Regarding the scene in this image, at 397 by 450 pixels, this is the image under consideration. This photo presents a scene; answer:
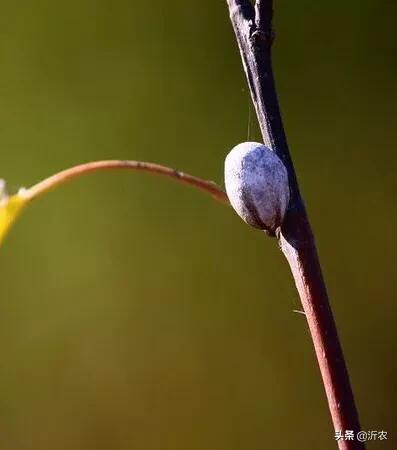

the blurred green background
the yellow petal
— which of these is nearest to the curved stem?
the yellow petal

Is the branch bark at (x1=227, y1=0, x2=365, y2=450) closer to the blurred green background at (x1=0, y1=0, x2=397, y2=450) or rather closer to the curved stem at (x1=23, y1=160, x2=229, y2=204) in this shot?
the curved stem at (x1=23, y1=160, x2=229, y2=204)

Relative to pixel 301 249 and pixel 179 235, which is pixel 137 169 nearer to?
pixel 301 249

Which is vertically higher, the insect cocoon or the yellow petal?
the yellow petal

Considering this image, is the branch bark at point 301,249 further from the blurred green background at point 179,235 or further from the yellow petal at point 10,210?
the blurred green background at point 179,235

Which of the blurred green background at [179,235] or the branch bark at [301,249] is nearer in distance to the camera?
the branch bark at [301,249]

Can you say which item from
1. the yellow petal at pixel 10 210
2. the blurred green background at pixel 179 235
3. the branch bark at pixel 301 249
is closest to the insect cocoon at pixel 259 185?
the branch bark at pixel 301 249

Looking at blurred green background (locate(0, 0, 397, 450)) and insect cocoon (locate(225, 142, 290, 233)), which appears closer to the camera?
insect cocoon (locate(225, 142, 290, 233))

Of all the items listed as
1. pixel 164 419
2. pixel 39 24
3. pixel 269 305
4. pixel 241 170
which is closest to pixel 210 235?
pixel 269 305

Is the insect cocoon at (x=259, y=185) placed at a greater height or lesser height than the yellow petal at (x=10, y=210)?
lesser
